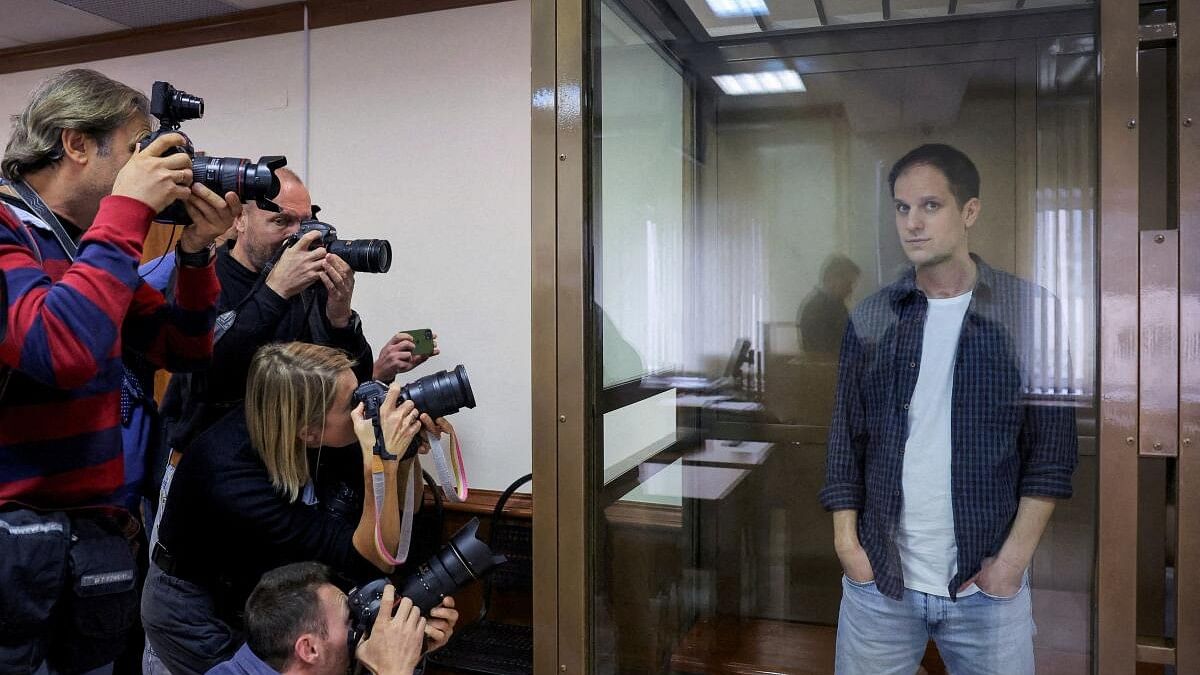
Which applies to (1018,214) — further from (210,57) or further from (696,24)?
(210,57)

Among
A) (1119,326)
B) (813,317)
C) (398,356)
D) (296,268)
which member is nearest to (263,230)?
(296,268)

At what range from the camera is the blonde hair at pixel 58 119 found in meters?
1.37

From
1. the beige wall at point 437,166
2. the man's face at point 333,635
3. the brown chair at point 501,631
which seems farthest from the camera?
the beige wall at point 437,166

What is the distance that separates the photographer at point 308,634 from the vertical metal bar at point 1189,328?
1.15 meters

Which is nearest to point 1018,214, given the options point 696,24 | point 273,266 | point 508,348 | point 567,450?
point 696,24

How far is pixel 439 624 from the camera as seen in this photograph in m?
1.63

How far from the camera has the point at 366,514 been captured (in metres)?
1.69

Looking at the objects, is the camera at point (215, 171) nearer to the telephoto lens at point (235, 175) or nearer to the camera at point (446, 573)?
the telephoto lens at point (235, 175)

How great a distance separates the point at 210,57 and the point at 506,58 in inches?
45.0

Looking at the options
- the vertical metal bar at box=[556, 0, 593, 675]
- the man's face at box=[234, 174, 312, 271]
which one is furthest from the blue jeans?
the man's face at box=[234, 174, 312, 271]

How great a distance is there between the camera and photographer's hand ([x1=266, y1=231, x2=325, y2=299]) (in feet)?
6.03

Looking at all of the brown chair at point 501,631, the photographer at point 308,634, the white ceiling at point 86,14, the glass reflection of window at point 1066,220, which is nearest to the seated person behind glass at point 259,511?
the photographer at point 308,634

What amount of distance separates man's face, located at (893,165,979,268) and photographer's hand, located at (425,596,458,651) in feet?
3.29

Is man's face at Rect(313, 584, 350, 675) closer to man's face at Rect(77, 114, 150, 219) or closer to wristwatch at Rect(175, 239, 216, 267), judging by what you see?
wristwatch at Rect(175, 239, 216, 267)
